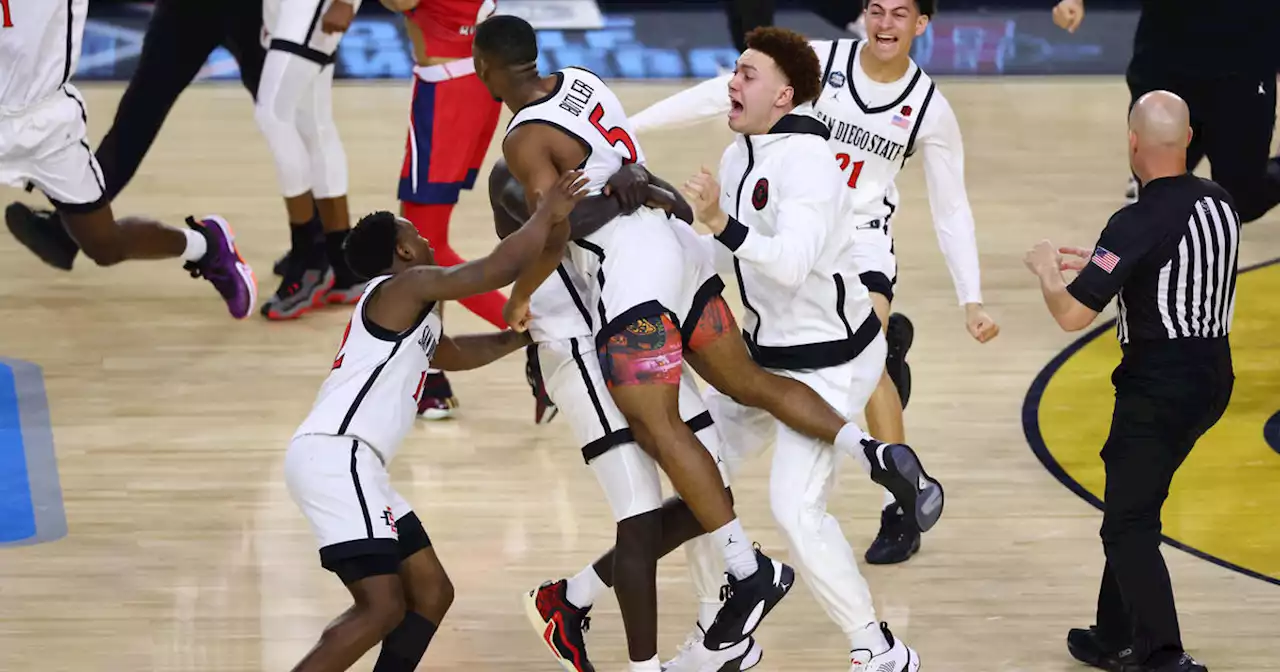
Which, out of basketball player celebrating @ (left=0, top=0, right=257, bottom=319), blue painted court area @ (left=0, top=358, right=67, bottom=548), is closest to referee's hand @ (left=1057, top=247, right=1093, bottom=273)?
blue painted court area @ (left=0, top=358, right=67, bottom=548)

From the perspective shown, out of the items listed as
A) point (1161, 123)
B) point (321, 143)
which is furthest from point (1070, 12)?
point (321, 143)

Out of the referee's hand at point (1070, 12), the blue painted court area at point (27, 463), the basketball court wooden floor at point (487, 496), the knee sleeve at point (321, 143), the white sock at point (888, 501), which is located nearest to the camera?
the basketball court wooden floor at point (487, 496)

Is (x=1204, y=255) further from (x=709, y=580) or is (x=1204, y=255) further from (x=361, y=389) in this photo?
(x=361, y=389)

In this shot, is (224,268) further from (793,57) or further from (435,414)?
(793,57)

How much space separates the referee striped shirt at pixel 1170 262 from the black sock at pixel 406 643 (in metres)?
1.87

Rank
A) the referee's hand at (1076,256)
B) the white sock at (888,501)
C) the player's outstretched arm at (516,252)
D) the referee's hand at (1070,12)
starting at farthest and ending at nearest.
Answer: the referee's hand at (1070,12)
the white sock at (888,501)
the referee's hand at (1076,256)
the player's outstretched arm at (516,252)

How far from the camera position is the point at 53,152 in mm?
6340

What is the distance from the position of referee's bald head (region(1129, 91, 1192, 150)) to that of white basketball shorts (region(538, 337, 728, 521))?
1328 millimetres

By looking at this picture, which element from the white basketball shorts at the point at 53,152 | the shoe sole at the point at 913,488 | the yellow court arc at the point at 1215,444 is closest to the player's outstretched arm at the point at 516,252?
the shoe sole at the point at 913,488

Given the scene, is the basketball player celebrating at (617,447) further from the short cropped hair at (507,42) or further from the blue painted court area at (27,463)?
the blue painted court area at (27,463)

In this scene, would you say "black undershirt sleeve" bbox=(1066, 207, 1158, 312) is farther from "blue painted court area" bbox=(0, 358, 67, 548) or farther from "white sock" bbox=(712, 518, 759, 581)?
"blue painted court area" bbox=(0, 358, 67, 548)

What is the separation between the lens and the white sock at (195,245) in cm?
700

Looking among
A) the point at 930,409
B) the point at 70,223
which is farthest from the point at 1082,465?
the point at 70,223

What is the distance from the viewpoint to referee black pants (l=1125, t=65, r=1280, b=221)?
669 cm
